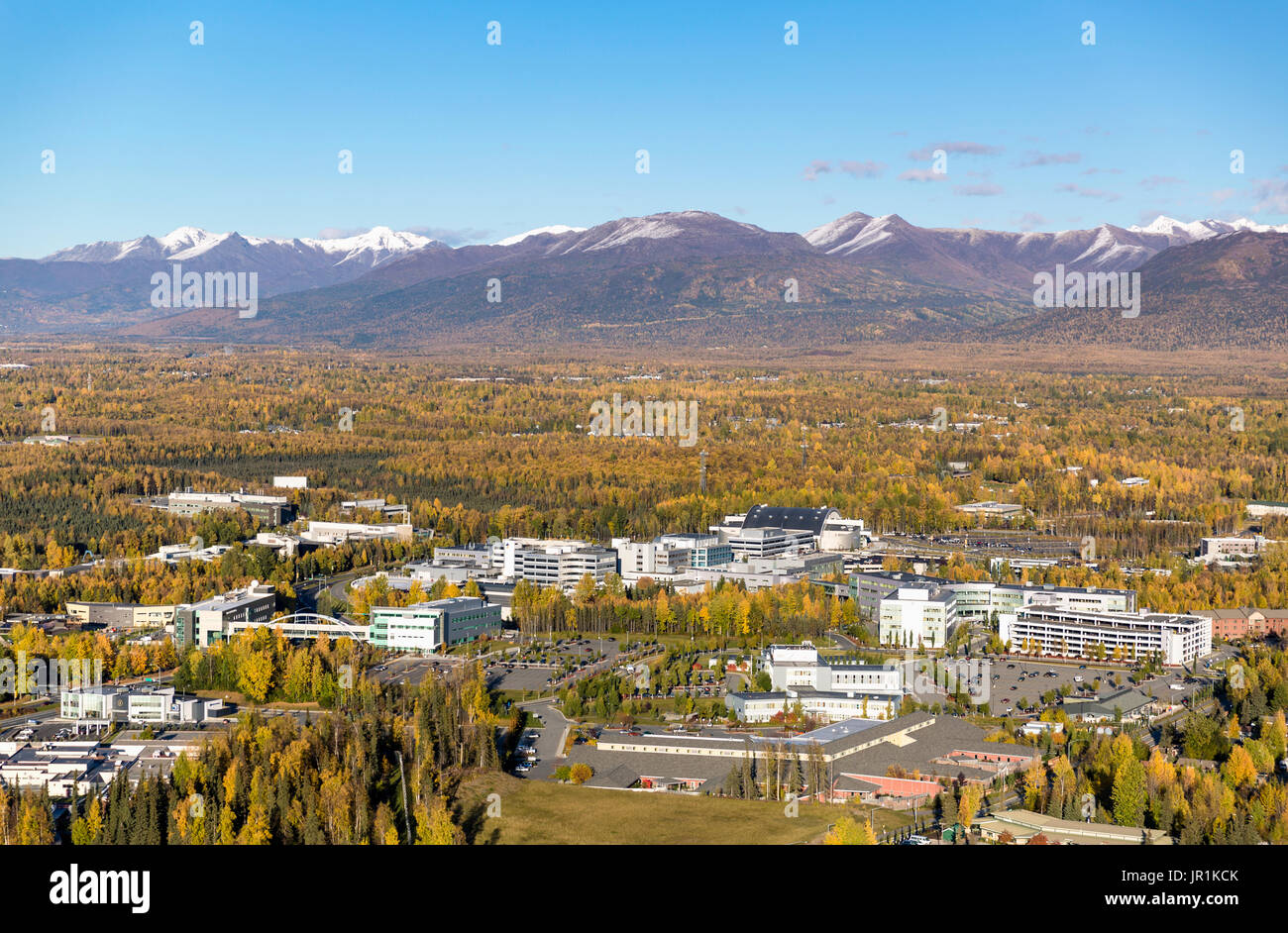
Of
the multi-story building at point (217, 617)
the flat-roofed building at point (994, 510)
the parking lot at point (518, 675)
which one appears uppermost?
the flat-roofed building at point (994, 510)

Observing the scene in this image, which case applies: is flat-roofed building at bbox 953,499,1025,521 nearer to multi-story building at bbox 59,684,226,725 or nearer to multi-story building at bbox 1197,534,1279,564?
multi-story building at bbox 1197,534,1279,564

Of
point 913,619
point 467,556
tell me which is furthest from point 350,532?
point 913,619

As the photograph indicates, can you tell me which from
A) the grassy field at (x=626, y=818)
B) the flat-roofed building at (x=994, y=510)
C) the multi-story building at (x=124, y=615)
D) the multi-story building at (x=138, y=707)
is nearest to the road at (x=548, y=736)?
the grassy field at (x=626, y=818)

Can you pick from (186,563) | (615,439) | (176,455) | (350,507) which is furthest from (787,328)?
(186,563)

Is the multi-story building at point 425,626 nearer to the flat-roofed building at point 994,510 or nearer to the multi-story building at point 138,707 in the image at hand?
the multi-story building at point 138,707

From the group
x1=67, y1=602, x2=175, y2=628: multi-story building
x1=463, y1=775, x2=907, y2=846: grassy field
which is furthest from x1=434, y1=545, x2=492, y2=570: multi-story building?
x1=463, y1=775, x2=907, y2=846: grassy field

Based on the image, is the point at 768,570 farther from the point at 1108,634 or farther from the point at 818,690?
the point at 818,690
